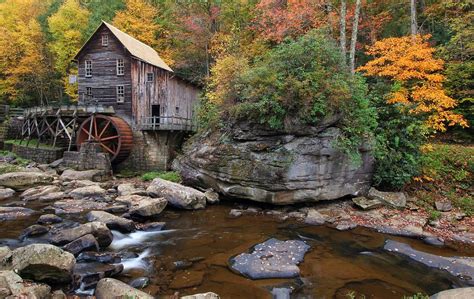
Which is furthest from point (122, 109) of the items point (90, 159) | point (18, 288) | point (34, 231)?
point (18, 288)

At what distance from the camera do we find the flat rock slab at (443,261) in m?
6.06

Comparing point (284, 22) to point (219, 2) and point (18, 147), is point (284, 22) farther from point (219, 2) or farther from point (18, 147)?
point (18, 147)

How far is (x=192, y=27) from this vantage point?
71.4 ft

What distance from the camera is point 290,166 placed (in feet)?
33.5

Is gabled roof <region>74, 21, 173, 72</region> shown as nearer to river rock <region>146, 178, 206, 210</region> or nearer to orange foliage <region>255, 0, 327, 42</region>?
orange foliage <region>255, 0, 327, 42</region>

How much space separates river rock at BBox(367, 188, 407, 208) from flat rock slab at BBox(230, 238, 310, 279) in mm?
4266

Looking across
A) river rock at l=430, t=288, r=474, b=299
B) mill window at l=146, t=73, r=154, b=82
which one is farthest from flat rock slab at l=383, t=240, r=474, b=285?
mill window at l=146, t=73, r=154, b=82

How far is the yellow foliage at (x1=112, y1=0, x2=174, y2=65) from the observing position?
24.8 m

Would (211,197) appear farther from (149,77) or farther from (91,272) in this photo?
(149,77)

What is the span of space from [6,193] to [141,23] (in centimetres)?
1750

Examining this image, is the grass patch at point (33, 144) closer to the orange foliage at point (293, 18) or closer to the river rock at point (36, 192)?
the river rock at point (36, 192)

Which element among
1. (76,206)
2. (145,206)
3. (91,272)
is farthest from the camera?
(76,206)

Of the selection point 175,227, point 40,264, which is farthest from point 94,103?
point 40,264

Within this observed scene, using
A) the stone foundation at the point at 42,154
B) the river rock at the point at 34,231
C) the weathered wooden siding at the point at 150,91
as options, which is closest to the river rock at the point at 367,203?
the river rock at the point at 34,231
